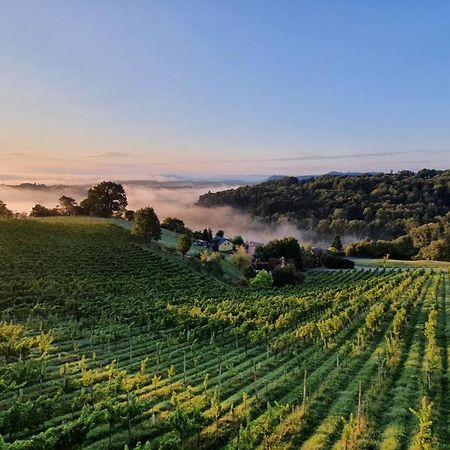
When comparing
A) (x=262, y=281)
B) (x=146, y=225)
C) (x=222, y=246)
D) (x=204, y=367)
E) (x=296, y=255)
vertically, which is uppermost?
(x=146, y=225)

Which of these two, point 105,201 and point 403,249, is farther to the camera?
point 403,249

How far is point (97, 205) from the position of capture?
333ft

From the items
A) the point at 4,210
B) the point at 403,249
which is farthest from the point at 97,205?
the point at 403,249

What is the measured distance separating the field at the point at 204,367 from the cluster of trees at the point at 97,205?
44.3 metres

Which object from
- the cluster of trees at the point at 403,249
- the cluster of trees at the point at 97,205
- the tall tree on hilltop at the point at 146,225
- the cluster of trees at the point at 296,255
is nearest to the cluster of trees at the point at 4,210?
the cluster of trees at the point at 97,205

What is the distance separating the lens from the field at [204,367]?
1678cm

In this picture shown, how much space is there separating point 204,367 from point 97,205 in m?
80.5

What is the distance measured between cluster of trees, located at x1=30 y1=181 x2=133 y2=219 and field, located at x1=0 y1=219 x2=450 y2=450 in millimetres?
44339

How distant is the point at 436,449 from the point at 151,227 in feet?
215

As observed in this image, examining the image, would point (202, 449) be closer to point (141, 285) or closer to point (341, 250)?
point (141, 285)

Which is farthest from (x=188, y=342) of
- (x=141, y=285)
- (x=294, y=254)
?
(x=294, y=254)

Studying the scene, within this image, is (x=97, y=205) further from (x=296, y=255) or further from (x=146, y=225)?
(x=296, y=255)

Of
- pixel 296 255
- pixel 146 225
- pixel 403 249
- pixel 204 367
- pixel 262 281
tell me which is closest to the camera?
pixel 204 367

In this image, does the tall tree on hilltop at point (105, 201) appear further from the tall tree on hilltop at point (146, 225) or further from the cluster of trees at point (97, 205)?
the tall tree on hilltop at point (146, 225)
